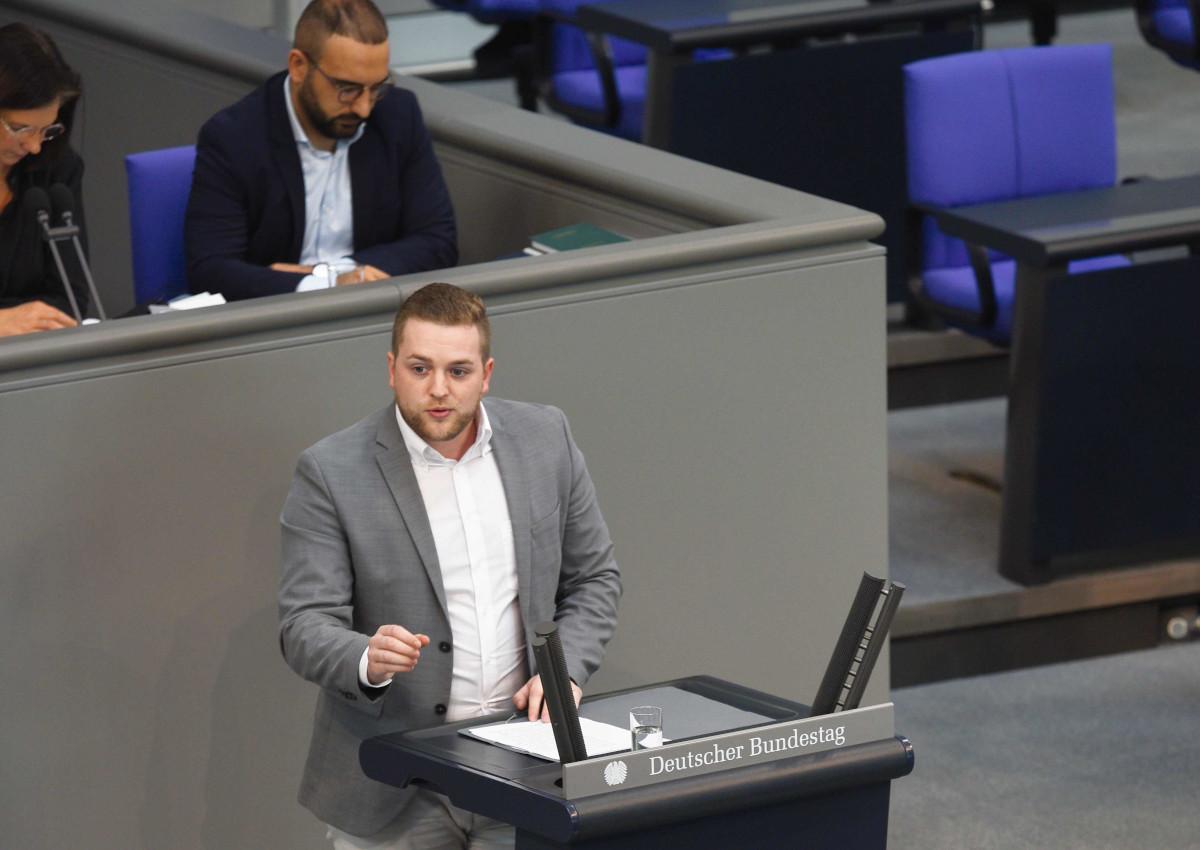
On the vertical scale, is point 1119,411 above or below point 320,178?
below

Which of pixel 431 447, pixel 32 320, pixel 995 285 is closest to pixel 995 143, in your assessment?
pixel 995 285

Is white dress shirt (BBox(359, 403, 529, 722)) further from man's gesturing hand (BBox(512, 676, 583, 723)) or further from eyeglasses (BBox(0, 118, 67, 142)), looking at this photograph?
eyeglasses (BBox(0, 118, 67, 142))

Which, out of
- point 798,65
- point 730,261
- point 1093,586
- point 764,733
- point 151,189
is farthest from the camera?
point 798,65

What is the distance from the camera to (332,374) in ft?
10.2

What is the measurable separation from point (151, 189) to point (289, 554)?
6.11ft

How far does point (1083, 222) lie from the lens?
4637mm

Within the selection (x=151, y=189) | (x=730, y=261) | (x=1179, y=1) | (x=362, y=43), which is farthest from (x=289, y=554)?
(x=1179, y=1)

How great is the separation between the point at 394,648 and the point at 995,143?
11.4 ft

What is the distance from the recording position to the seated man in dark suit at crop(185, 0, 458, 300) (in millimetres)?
3686

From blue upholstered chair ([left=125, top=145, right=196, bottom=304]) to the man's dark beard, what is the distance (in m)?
0.45

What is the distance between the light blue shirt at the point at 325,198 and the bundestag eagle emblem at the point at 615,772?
2.10 m

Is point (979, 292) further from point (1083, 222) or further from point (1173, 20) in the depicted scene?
point (1173, 20)

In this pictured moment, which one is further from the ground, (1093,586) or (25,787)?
(25,787)

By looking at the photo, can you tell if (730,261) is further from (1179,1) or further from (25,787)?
(1179,1)
